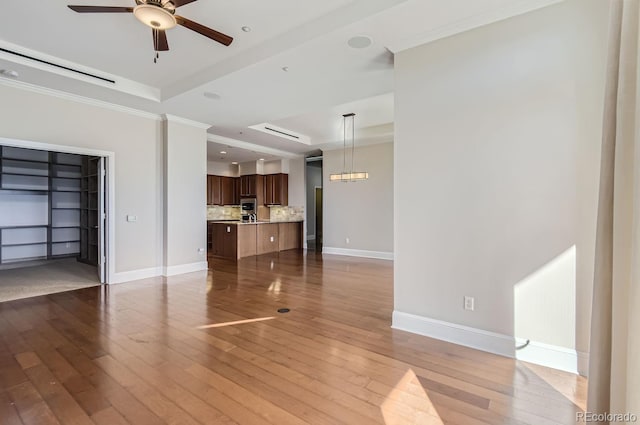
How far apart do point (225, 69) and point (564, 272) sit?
4256mm

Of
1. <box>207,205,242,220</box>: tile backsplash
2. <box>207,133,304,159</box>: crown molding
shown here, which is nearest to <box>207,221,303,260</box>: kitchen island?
<box>207,133,304,159</box>: crown molding

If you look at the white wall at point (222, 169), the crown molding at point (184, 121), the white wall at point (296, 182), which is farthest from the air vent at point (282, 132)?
the white wall at point (222, 169)

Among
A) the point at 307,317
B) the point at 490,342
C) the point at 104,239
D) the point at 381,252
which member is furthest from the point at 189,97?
the point at 381,252

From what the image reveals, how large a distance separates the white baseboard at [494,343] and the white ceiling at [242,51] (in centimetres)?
282

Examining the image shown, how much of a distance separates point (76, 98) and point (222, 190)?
6156mm

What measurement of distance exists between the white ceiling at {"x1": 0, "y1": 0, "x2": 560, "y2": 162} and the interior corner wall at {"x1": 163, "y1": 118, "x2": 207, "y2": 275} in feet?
2.04

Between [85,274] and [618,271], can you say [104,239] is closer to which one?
[85,274]

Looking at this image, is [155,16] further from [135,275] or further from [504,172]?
[135,275]

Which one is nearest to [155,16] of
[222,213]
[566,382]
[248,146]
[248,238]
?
[566,382]

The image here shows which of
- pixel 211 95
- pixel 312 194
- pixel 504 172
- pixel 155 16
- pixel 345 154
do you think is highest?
pixel 211 95

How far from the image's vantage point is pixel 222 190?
10695 mm

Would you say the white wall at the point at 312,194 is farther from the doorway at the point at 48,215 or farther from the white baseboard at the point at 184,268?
the doorway at the point at 48,215

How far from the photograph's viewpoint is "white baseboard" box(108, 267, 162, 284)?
16.7ft

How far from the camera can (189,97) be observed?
4.68m
